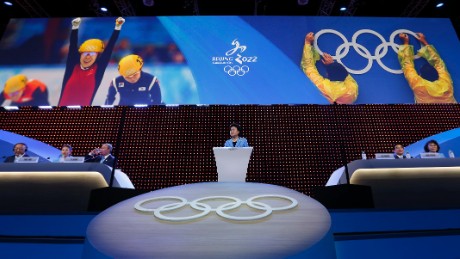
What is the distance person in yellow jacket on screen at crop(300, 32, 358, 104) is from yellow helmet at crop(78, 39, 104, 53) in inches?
127

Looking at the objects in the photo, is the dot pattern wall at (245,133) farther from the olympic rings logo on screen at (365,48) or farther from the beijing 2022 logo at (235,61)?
the beijing 2022 logo at (235,61)

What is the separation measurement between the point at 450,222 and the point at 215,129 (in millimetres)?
5998

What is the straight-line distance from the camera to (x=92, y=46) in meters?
4.64

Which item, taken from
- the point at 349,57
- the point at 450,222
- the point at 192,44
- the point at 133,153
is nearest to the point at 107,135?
the point at 133,153

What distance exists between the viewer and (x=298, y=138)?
729 cm

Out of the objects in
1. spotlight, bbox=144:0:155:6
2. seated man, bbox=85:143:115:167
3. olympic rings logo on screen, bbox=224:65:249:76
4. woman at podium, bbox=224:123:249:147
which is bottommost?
seated man, bbox=85:143:115:167

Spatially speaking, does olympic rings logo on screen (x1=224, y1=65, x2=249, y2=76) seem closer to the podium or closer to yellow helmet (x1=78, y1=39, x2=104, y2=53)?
the podium

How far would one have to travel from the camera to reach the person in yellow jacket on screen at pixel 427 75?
4.18m

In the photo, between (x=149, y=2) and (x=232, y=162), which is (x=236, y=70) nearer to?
Result: (x=232, y=162)

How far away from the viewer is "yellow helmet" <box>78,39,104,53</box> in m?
4.62

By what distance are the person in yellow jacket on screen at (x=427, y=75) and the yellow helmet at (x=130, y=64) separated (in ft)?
13.3

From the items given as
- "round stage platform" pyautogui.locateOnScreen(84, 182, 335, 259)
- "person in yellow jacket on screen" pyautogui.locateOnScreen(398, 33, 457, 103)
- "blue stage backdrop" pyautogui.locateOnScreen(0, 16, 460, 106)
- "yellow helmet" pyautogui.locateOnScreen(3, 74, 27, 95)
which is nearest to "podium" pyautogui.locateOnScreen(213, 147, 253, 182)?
"blue stage backdrop" pyautogui.locateOnScreen(0, 16, 460, 106)

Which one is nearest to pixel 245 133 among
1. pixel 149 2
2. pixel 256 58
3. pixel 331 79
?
pixel 256 58

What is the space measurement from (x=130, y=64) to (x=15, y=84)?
173 centimetres
